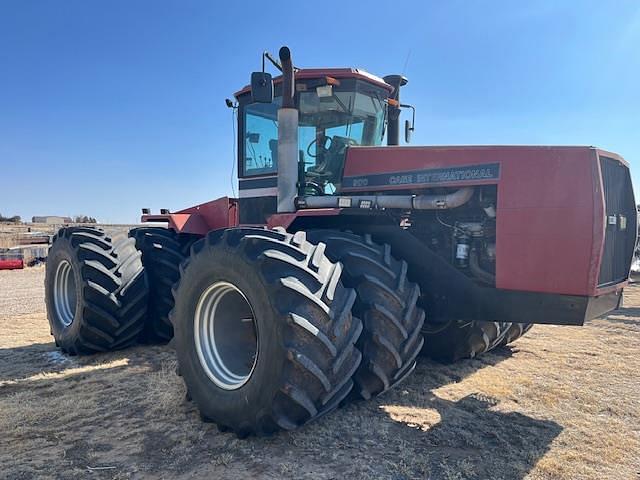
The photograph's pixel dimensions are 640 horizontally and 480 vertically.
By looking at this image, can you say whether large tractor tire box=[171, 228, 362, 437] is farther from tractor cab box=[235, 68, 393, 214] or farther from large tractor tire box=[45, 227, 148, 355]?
large tractor tire box=[45, 227, 148, 355]

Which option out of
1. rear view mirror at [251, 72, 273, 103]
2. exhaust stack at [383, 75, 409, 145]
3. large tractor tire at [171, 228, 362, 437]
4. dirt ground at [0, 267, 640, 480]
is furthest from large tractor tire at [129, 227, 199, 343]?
exhaust stack at [383, 75, 409, 145]

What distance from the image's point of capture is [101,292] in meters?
5.59

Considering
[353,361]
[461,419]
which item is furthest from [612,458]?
[353,361]

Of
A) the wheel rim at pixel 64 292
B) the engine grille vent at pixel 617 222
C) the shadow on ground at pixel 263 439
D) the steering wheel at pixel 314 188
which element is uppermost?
the steering wheel at pixel 314 188

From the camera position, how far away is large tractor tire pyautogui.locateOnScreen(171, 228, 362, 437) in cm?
324

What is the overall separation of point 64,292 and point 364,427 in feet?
15.7

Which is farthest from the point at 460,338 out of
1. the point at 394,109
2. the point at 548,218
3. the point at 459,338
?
the point at 394,109

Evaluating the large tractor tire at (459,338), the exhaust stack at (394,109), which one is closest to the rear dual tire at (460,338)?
the large tractor tire at (459,338)

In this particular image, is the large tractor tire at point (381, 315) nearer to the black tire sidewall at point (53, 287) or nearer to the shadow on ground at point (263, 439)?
the shadow on ground at point (263, 439)

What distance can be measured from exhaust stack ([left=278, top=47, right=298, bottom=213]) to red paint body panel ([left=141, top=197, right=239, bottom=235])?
1.27 meters

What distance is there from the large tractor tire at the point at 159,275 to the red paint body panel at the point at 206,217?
0.97 ft

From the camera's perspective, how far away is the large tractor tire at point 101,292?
5.61 metres

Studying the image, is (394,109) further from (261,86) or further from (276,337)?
(276,337)

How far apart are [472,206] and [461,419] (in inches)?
66.6
